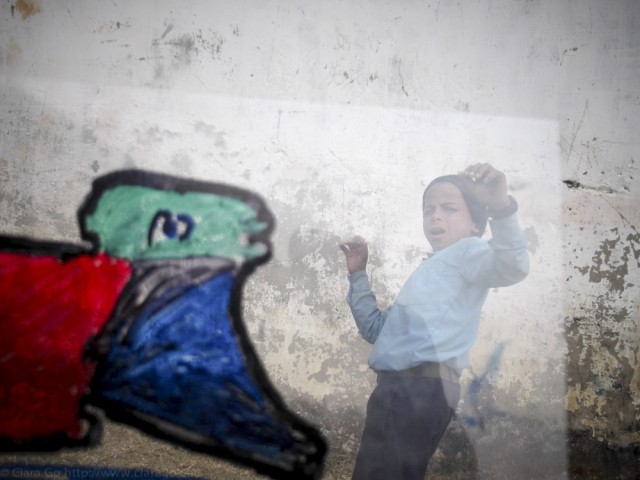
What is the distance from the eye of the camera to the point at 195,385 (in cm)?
246

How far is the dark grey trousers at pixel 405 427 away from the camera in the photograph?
224 centimetres

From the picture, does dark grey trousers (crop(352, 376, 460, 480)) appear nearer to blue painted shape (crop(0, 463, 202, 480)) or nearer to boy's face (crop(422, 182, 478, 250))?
boy's face (crop(422, 182, 478, 250))

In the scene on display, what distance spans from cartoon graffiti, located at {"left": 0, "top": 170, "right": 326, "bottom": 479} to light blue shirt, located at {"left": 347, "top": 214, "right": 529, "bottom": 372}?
0.61 meters

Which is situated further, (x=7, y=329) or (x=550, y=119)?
(x=550, y=119)

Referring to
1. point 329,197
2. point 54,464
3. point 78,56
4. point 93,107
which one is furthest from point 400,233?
point 54,464

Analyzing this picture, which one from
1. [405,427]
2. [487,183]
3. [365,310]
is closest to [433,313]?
[365,310]

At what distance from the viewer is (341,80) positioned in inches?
103

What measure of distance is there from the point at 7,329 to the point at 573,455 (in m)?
3.25

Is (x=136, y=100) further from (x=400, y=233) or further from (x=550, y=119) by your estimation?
(x=550, y=119)

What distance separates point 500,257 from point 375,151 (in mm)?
924

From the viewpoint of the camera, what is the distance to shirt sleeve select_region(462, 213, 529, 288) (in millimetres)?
2418

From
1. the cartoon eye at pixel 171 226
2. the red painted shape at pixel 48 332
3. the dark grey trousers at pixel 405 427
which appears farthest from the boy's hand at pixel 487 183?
the red painted shape at pixel 48 332

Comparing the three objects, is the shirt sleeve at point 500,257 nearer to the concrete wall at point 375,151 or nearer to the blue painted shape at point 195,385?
the concrete wall at point 375,151

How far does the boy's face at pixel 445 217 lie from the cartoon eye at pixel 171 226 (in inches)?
53.1
